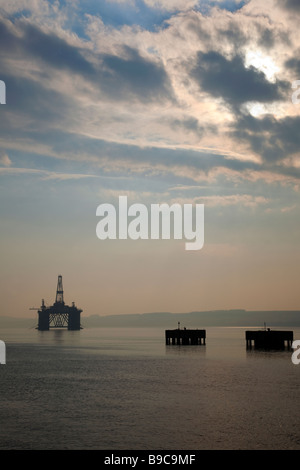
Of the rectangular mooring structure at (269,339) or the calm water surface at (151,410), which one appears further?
the rectangular mooring structure at (269,339)

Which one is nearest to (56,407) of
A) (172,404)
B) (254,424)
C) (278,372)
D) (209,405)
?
(172,404)

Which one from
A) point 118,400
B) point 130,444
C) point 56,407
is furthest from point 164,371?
point 130,444

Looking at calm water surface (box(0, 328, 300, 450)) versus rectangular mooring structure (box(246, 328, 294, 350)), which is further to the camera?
rectangular mooring structure (box(246, 328, 294, 350))

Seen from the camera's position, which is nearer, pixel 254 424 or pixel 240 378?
pixel 254 424

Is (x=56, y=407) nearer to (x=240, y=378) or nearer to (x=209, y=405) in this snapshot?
(x=209, y=405)

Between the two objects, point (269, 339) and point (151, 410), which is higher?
point (151, 410)

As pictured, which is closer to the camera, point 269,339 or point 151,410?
point 151,410
